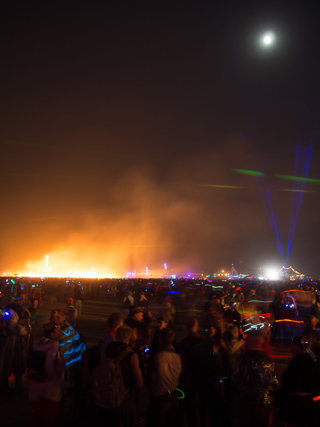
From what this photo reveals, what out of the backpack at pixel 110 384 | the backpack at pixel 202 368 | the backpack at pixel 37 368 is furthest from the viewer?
the backpack at pixel 202 368

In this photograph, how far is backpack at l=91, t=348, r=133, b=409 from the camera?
10.7ft

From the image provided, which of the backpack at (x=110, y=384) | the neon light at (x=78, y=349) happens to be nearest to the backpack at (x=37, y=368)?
the neon light at (x=78, y=349)

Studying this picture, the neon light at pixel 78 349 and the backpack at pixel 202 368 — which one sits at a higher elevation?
the neon light at pixel 78 349

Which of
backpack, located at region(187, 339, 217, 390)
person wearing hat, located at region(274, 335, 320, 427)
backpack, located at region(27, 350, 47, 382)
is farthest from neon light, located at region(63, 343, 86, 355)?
person wearing hat, located at region(274, 335, 320, 427)

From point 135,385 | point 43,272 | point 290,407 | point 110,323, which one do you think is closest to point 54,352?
point 110,323

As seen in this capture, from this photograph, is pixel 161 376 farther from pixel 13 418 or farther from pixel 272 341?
pixel 272 341

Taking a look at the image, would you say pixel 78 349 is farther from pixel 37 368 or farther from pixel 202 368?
pixel 202 368

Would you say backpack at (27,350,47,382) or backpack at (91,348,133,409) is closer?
backpack at (91,348,133,409)

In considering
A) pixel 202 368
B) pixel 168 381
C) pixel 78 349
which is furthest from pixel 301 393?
pixel 78 349

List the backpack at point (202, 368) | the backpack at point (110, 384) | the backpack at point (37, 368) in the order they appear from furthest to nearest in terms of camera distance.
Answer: the backpack at point (202, 368) → the backpack at point (37, 368) → the backpack at point (110, 384)

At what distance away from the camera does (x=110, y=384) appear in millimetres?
3252

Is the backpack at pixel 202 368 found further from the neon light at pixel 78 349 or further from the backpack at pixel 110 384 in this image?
the neon light at pixel 78 349

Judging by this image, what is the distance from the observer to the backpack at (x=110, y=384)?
3.26 metres

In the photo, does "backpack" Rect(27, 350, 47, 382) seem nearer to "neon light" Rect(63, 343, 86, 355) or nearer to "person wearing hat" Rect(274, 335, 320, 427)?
"neon light" Rect(63, 343, 86, 355)
